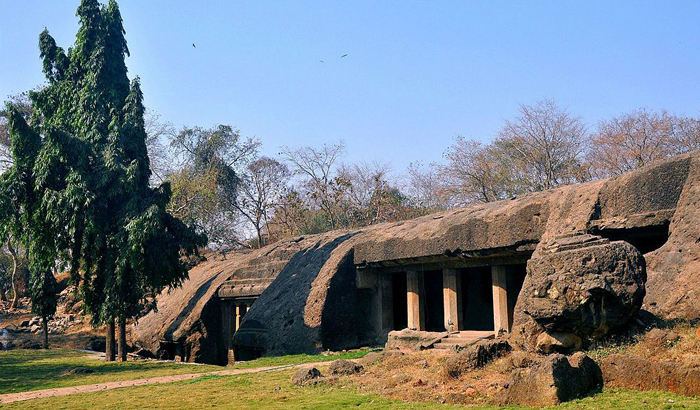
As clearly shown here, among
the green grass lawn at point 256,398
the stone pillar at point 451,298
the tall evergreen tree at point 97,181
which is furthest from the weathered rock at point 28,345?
the stone pillar at point 451,298

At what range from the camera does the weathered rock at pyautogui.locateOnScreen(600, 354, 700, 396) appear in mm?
6539

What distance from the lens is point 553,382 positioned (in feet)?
22.6

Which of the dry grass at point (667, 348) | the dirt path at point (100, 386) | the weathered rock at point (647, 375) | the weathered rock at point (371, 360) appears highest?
the dry grass at point (667, 348)

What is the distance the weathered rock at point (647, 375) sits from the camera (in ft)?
21.5

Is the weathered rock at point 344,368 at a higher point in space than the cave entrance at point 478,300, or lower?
lower

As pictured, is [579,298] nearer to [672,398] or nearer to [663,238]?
[672,398]

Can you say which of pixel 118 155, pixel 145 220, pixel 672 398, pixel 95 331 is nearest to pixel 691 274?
pixel 672 398

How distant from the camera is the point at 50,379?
13758mm

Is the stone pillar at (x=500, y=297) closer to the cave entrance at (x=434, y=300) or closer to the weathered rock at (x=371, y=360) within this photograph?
the weathered rock at (x=371, y=360)

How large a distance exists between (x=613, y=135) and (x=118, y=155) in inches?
907

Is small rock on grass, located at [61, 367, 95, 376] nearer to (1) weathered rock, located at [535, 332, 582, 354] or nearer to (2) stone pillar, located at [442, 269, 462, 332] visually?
(2) stone pillar, located at [442, 269, 462, 332]

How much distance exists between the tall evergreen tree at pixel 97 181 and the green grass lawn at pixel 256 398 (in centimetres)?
544

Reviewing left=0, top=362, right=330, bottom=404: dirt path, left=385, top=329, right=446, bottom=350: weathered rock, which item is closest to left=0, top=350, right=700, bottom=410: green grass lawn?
left=0, top=362, right=330, bottom=404: dirt path

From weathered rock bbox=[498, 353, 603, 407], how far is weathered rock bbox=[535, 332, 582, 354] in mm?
1104
